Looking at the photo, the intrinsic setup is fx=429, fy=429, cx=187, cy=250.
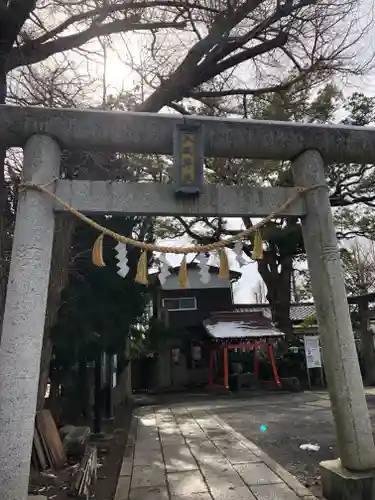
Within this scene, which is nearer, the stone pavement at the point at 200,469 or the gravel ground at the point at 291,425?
the stone pavement at the point at 200,469

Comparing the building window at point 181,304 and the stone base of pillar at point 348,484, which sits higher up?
the building window at point 181,304

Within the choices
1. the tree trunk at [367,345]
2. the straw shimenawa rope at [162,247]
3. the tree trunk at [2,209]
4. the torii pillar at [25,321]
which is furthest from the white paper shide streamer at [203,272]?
the tree trunk at [367,345]

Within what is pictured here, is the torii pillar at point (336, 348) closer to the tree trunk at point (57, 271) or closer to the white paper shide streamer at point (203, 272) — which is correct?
the white paper shide streamer at point (203, 272)

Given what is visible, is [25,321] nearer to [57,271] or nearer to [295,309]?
[57,271]

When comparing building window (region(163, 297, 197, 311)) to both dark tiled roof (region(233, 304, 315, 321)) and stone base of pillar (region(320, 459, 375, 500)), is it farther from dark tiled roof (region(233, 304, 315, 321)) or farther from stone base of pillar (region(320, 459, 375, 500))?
stone base of pillar (region(320, 459, 375, 500))

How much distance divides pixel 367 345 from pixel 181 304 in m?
9.96

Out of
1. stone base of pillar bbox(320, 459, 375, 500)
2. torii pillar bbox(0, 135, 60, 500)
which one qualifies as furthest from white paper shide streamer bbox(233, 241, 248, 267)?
stone base of pillar bbox(320, 459, 375, 500)

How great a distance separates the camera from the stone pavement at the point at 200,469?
208 inches

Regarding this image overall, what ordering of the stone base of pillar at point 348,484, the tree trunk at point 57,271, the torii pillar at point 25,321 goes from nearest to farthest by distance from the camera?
the torii pillar at point 25,321, the stone base of pillar at point 348,484, the tree trunk at point 57,271

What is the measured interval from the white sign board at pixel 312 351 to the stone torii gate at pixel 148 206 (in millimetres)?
14841

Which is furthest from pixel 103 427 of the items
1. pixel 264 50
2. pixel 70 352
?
pixel 264 50

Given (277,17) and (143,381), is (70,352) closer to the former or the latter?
(277,17)

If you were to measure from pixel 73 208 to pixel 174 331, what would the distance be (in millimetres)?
15333

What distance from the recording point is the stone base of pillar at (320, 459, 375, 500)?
14.2 feet
